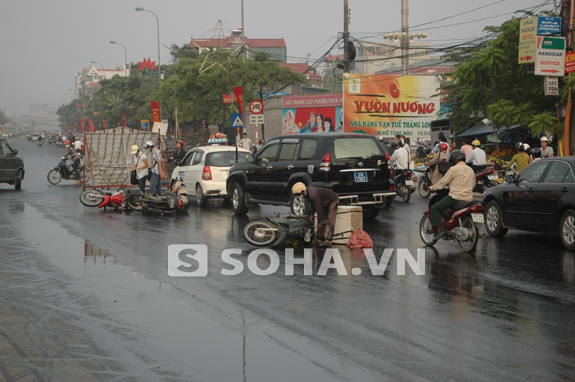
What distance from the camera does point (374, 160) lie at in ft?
44.5

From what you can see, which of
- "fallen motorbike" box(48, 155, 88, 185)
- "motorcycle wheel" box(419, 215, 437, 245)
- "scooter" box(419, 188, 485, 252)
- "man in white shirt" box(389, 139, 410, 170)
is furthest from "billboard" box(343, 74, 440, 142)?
"scooter" box(419, 188, 485, 252)

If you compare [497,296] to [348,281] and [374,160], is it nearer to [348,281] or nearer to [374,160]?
[348,281]

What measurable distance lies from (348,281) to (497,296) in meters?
1.85

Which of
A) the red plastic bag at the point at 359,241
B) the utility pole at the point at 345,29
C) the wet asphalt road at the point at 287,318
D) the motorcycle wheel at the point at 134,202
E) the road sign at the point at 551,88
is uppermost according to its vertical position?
the utility pole at the point at 345,29

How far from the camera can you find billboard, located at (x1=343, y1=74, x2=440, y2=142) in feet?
143

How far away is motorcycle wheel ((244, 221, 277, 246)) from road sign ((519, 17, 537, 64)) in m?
11.8

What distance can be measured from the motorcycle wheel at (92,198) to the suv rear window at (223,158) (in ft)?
10.5

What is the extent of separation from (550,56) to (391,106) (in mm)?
26384

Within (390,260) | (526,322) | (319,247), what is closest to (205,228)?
(319,247)

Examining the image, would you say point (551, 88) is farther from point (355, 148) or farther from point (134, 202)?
point (134, 202)

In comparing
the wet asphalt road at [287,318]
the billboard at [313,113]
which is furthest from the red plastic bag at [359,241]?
the billboard at [313,113]

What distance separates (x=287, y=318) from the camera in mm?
6281

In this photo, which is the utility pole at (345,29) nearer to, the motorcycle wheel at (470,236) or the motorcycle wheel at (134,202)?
the motorcycle wheel at (134,202)

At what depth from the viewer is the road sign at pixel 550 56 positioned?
58.9ft
